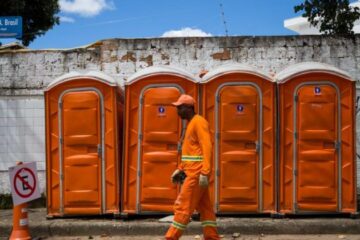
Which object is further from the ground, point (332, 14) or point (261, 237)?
point (332, 14)

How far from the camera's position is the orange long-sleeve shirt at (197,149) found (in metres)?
5.11

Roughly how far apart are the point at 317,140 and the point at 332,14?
3554 mm

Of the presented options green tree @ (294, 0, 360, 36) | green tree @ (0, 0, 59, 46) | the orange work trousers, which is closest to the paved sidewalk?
the orange work trousers

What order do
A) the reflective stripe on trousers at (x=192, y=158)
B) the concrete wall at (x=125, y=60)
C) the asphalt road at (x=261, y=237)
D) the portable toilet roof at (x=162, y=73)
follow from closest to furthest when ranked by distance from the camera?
the reflective stripe on trousers at (x=192, y=158) → the asphalt road at (x=261, y=237) → the portable toilet roof at (x=162, y=73) → the concrete wall at (x=125, y=60)

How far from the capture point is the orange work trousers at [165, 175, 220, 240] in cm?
504

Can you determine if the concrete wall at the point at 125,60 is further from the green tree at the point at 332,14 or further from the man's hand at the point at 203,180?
the man's hand at the point at 203,180

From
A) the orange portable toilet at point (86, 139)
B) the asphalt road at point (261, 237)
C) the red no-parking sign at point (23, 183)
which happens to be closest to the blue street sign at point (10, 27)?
the orange portable toilet at point (86, 139)

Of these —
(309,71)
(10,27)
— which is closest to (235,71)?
(309,71)

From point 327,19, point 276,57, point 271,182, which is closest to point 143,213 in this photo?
point 271,182

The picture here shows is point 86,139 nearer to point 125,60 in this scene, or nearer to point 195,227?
point 195,227

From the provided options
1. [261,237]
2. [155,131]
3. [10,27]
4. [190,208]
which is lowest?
[261,237]

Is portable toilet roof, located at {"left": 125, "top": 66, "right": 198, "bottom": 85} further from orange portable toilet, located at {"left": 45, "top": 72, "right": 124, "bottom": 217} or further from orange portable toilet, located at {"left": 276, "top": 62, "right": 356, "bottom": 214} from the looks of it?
orange portable toilet, located at {"left": 276, "top": 62, "right": 356, "bottom": 214}

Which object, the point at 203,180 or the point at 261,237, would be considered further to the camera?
the point at 261,237

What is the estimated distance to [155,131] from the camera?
6.86 m
